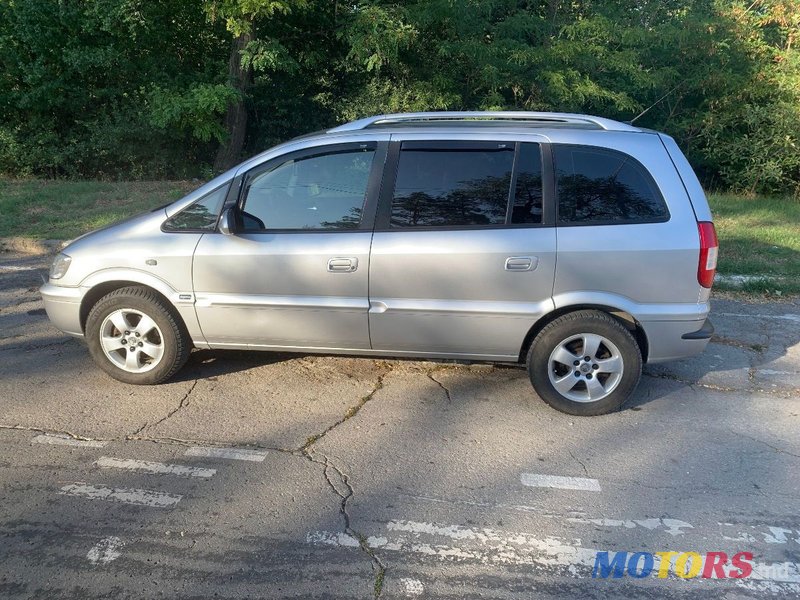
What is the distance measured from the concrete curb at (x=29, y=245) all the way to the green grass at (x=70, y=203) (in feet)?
0.57

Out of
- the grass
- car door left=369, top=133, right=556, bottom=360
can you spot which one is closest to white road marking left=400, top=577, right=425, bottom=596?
car door left=369, top=133, right=556, bottom=360

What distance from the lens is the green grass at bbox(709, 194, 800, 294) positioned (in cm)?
776

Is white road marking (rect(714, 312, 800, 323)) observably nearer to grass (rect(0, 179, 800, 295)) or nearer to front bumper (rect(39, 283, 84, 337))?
grass (rect(0, 179, 800, 295))

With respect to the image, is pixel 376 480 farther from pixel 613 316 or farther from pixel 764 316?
pixel 764 316

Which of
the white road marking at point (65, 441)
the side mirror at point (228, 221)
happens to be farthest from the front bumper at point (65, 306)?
the side mirror at point (228, 221)

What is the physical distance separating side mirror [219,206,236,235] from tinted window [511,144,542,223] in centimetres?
186

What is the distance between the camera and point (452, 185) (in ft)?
14.8

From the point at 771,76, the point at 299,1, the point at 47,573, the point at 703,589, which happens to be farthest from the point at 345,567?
the point at 771,76

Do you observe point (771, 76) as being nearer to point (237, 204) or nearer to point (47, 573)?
point (237, 204)

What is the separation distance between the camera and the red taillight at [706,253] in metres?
4.24

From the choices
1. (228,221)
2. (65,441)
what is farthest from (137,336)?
(228,221)

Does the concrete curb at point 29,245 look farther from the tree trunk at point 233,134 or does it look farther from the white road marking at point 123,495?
the white road marking at point 123,495

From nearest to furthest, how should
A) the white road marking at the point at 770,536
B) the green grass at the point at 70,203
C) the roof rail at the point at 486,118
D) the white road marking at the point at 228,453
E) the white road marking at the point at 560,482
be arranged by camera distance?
the white road marking at the point at 770,536 → the white road marking at the point at 560,482 → the white road marking at the point at 228,453 → the roof rail at the point at 486,118 → the green grass at the point at 70,203

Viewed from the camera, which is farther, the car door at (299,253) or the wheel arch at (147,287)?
the wheel arch at (147,287)
